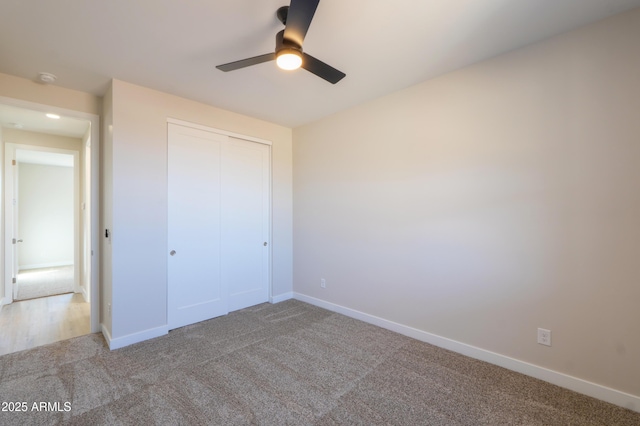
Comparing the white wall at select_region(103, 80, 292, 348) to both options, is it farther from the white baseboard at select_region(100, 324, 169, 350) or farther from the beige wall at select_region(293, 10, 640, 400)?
the beige wall at select_region(293, 10, 640, 400)

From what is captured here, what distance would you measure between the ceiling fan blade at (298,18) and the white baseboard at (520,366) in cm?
288

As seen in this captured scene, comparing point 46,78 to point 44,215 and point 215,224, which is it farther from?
point 44,215

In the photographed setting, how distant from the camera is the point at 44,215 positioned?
274 inches

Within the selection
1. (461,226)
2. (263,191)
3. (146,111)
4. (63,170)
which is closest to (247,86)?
(146,111)

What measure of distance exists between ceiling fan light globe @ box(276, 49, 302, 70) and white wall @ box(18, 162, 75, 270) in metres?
8.31

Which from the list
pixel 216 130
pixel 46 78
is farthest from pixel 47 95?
pixel 216 130

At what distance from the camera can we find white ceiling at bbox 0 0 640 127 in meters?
1.82

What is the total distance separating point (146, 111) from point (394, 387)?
353cm

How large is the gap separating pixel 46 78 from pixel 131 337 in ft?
8.71

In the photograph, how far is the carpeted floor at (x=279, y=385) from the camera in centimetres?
182

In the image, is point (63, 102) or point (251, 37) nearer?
point (251, 37)

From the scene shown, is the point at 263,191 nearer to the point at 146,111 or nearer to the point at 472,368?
the point at 146,111

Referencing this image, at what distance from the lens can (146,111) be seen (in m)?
2.96

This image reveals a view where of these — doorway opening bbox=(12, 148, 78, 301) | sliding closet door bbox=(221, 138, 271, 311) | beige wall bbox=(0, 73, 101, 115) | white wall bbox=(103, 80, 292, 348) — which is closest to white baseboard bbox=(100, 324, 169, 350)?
white wall bbox=(103, 80, 292, 348)
